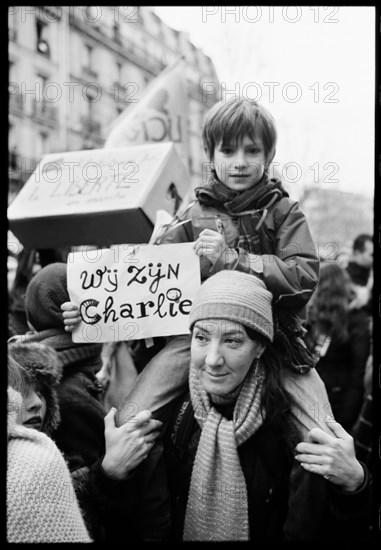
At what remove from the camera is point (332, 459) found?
208 cm

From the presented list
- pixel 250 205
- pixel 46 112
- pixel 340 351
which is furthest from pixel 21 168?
pixel 46 112

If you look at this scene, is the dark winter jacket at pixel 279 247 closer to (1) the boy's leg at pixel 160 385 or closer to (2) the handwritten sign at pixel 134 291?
(2) the handwritten sign at pixel 134 291

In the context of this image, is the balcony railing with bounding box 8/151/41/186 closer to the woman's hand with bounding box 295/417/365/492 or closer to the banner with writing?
the banner with writing

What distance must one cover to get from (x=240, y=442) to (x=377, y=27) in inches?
52.8

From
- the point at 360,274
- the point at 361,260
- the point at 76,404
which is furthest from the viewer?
the point at 360,274

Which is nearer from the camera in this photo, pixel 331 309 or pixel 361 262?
pixel 331 309

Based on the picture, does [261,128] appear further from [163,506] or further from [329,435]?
[163,506]

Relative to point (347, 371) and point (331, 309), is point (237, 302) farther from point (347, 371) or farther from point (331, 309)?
point (347, 371)

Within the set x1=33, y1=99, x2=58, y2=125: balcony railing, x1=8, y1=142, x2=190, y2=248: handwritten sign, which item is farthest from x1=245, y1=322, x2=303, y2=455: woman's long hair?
x1=33, y1=99, x2=58, y2=125: balcony railing

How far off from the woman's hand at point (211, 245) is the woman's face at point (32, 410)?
77 cm

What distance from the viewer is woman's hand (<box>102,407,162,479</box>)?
219cm

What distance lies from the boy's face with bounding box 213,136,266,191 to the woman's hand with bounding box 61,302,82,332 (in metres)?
0.74

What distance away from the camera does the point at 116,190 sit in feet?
9.73

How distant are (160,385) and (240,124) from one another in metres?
0.97
